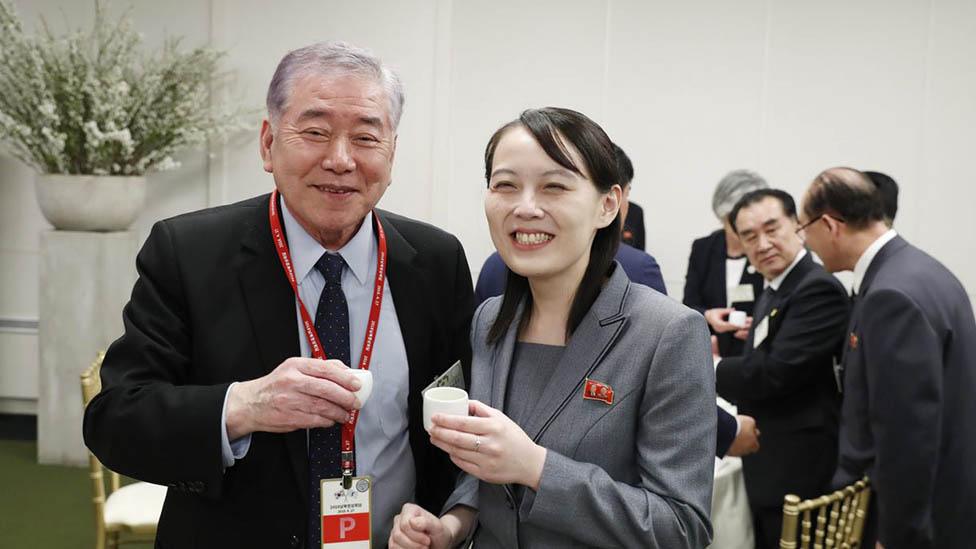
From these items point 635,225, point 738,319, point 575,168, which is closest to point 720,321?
point 738,319

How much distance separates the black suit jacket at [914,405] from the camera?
2.40 meters

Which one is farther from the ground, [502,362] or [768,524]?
[502,362]

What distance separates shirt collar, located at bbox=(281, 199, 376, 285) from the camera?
1638 mm

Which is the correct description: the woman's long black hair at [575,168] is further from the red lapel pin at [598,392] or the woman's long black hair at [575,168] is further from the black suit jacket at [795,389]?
the black suit jacket at [795,389]

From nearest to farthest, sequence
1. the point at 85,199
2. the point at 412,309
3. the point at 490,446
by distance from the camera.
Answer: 1. the point at 490,446
2. the point at 412,309
3. the point at 85,199

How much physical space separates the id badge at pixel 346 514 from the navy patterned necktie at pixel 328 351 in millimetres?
24

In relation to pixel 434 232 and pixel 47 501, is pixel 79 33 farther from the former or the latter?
pixel 434 232

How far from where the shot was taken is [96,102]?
4770 mm

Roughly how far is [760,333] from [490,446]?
2.13 m

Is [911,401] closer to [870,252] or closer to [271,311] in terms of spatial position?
[870,252]

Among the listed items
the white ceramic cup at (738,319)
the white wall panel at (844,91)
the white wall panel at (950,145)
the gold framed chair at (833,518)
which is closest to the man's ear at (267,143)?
the gold framed chair at (833,518)

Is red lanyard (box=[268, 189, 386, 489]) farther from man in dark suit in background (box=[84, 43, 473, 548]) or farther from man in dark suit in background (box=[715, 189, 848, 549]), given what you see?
man in dark suit in background (box=[715, 189, 848, 549])

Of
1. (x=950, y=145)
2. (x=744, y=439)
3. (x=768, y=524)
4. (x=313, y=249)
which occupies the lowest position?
(x=768, y=524)

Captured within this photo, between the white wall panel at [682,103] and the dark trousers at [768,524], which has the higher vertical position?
the white wall panel at [682,103]
